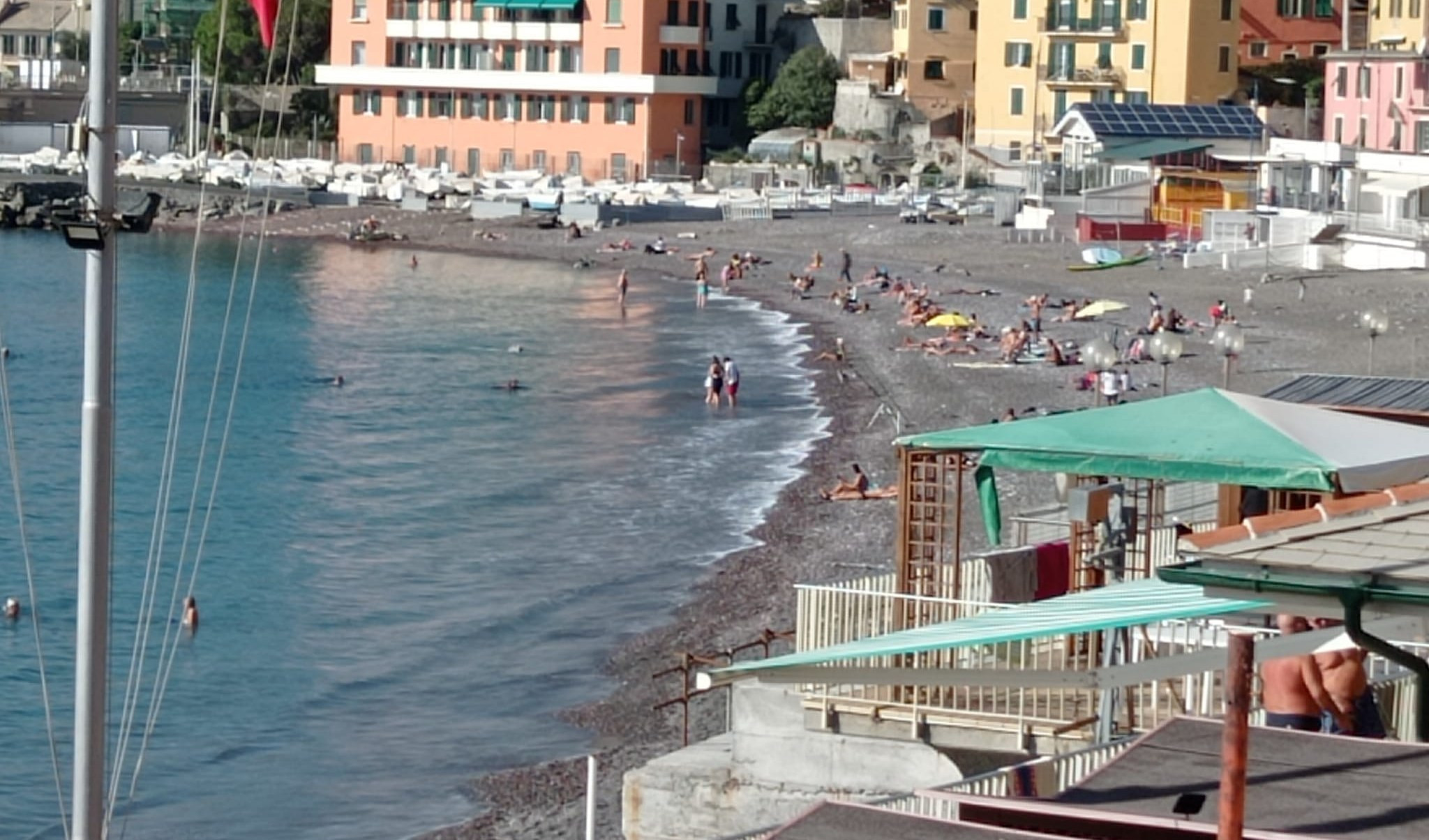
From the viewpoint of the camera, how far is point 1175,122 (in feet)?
227

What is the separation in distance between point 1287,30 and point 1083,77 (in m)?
8.01

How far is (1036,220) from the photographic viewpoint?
223 feet

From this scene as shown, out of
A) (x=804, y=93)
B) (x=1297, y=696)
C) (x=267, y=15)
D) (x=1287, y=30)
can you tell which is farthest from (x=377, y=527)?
(x=804, y=93)

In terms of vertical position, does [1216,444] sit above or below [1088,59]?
below

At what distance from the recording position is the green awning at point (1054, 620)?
6.77 metres

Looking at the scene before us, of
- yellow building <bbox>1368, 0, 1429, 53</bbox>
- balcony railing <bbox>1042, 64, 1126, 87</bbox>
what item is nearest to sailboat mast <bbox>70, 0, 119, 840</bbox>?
yellow building <bbox>1368, 0, 1429, 53</bbox>

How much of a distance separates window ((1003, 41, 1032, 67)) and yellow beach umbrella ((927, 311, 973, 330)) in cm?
3193

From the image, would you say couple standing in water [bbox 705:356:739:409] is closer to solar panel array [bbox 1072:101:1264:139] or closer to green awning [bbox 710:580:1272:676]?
solar panel array [bbox 1072:101:1264:139]

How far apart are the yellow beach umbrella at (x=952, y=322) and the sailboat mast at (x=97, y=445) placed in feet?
141

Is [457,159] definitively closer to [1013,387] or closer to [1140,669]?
[1013,387]

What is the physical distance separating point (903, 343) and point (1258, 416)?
3706 cm

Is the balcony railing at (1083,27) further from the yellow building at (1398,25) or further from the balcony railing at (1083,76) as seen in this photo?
the yellow building at (1398,25)

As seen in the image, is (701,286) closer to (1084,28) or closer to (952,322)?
(952,322)

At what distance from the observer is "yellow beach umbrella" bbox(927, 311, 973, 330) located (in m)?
49.5
